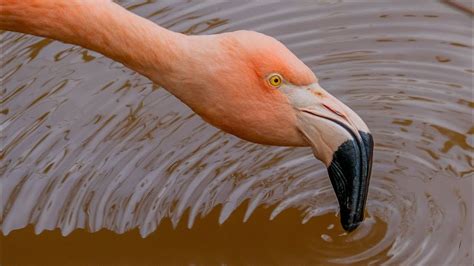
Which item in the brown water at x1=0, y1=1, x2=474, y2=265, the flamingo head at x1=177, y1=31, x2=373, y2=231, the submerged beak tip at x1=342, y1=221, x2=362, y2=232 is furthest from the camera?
the brown water at x1=0, y1=1, x2=474, y2=265

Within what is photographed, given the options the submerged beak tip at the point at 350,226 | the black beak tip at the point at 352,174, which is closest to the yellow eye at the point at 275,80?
the black beak tip at the point at 352,174

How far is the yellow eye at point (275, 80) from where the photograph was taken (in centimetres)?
389

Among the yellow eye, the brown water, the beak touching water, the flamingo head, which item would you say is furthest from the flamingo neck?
the brown water

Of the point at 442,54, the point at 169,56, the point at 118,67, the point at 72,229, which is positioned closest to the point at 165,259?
the point at 72,229

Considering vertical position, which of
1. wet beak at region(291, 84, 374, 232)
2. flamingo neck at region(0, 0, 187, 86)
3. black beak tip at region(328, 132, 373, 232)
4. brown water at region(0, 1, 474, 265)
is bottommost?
brown water at region(0, 1, 474, 265)

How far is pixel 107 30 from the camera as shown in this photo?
405 centimetres

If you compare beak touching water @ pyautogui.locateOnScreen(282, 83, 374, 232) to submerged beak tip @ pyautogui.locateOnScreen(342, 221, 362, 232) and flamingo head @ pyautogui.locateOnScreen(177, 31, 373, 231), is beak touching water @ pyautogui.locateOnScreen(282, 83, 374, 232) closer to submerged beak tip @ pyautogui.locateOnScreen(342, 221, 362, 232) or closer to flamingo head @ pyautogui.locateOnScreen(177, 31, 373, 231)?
flamingo head @ pyautogui.locateOnScreen(177, 31, 373, 231)

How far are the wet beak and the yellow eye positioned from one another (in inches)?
3.4

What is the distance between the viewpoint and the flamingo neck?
13.1 feet

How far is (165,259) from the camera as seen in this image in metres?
4.54

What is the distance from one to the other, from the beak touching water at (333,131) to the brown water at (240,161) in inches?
21.9

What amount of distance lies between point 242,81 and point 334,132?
43 centimetres

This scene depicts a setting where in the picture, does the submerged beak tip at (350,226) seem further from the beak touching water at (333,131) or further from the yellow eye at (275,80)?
the yellow eye at (275,80)

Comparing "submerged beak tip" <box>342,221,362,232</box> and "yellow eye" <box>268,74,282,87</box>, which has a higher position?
"yellow eye" <box>268,74,282,87</box>
